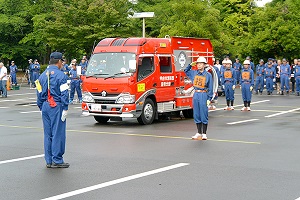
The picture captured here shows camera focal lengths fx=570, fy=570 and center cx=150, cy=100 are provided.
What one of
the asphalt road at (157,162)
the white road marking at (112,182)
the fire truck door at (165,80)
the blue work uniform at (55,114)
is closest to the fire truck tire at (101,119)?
the asphalt road at (157,162)

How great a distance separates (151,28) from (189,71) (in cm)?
3518

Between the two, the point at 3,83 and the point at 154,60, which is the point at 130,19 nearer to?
the point at 3,83

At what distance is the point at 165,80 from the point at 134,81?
1738 millimetres

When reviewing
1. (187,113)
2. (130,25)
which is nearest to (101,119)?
(187,113)

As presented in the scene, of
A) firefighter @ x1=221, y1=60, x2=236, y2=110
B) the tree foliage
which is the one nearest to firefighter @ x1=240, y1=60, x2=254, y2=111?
firefighter @ x1=221, y1=60, x2=236, y2=110

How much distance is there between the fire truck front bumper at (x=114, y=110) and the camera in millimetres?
16656

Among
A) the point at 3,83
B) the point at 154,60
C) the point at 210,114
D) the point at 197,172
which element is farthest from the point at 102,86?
the point at 3,83

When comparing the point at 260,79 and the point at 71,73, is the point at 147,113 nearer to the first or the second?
the point at 71,73

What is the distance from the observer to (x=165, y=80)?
18203mm

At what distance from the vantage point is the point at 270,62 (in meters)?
32.4

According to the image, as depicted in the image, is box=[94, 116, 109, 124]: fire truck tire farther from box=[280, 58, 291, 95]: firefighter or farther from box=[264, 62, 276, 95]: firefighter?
box=[280, 58, 291, 95]: firefighter

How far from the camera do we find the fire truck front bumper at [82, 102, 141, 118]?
54.6 feet

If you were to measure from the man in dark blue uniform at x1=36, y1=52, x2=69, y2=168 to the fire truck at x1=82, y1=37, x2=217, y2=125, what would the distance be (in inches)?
248

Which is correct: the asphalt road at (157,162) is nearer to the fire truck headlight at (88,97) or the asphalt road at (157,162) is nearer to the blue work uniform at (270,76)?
the fire truck headlight at (88,97)
